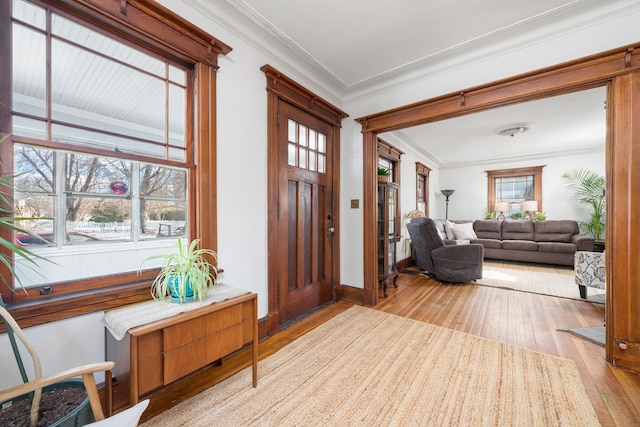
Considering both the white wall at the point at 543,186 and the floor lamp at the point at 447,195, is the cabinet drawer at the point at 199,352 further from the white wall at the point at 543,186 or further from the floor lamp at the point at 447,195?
the white wall at the point at 543,186

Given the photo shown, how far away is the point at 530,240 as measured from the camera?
5684 mm

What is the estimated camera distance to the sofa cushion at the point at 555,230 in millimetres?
5383

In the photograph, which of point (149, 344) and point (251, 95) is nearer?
point (149, 344)

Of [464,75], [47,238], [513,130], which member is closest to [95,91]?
[47,238]

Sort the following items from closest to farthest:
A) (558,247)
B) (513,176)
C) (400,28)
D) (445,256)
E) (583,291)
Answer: (400,28), (583,291), (445,256), (558,247), (513,176)

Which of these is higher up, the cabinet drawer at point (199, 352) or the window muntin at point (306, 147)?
the window muntin at point (306, 147)

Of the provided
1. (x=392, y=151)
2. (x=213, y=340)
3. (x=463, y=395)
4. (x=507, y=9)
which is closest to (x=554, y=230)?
(x=392, y=151)

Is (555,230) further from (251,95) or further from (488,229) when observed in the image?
(251,95)

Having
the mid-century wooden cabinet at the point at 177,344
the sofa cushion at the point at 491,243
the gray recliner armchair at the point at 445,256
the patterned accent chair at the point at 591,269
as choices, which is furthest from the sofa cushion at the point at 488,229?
the mid-century wooden cabinet at the point at 177,344

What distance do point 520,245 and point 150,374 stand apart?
678 centimetres

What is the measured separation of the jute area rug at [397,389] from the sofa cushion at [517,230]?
4.82m

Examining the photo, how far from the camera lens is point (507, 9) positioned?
1973mm

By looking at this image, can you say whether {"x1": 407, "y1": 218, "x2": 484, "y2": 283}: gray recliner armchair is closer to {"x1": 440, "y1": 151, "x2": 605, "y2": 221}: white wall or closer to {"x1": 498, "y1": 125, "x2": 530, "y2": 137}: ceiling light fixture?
{"x1": 498, "y1": 125, "x2": 530, "y2": 137}: ceiling light fixture

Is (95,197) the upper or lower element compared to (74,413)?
upper
